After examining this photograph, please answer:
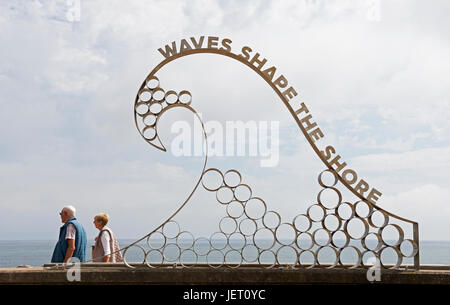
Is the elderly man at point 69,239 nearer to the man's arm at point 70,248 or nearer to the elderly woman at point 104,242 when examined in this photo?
the man's arm at point 70,248

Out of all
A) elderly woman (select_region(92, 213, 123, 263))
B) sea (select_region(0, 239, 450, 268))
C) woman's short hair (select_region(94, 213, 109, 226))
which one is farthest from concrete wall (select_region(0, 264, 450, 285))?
woman's short hair (select_region(94, 213, 109, 226))

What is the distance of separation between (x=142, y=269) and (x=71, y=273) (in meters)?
0.60

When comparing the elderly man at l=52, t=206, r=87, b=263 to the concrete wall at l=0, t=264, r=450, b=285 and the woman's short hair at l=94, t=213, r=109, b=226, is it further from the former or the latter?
the concrete wall at l=0, t=264, r=450, b=285

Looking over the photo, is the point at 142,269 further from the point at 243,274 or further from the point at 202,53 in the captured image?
the point at 202,53

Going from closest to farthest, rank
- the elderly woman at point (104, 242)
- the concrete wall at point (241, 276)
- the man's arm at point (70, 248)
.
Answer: the concrete wall at point (241, 276) < the man's arm at point (70, 248) < the elderly woman at point (104, 242)

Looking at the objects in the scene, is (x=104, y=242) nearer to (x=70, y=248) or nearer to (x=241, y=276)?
(x=70, y=248)

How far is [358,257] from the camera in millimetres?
4707

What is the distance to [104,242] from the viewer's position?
6004mm

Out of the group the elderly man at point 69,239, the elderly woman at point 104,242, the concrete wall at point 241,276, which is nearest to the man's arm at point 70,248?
the elderly man at point 69,239

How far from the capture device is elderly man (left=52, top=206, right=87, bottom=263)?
19.3ft

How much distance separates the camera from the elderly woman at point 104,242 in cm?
592

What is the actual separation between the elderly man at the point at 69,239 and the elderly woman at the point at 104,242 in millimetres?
158
